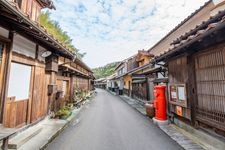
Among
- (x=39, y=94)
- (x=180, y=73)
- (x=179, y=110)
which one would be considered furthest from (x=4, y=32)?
(x=179, y=110)

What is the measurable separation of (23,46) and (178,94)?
254 inches

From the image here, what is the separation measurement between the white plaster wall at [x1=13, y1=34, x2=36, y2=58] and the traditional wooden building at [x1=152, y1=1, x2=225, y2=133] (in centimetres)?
547

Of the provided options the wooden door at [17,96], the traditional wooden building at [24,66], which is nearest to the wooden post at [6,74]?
the traditional wooden building at [24,66]

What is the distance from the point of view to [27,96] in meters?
6.43

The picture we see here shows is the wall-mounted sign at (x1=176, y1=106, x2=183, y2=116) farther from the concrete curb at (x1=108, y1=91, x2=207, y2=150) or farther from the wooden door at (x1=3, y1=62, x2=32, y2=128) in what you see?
the wooden door at (x1=3, y1=62, x2=32, y2=128)

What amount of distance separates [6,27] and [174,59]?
22.1 ft

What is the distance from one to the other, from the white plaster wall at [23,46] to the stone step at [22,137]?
110 inches

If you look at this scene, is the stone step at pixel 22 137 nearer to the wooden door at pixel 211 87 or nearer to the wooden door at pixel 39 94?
the wooden door at pixel 39 94

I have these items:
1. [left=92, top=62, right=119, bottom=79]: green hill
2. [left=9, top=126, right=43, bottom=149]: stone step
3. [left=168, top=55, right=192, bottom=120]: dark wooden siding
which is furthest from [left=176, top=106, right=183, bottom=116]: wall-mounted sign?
[left=92, top=62, right=119, bottom=79]: green hill

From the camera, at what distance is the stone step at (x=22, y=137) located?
4.62m


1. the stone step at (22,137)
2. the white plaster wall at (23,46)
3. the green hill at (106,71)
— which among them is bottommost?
the stone step at (22,137)

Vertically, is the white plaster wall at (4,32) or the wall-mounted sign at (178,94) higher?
the white plaster wall at (4,32)

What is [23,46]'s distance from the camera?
5887 millimetres

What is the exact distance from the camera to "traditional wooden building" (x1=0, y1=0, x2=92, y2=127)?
462 cm
